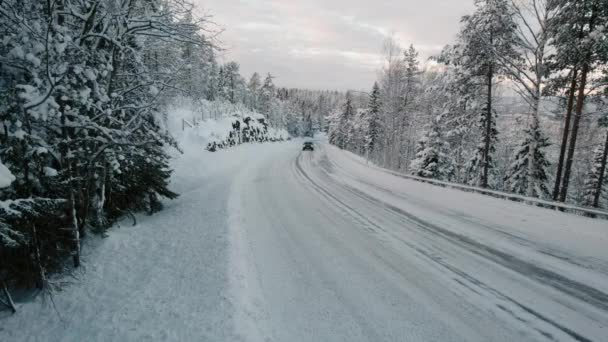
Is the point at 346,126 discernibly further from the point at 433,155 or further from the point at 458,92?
the point at 458,92

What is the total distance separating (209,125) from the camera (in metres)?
31.0

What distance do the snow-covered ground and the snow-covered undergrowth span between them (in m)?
12.7

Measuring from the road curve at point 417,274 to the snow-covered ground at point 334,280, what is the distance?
0.08ft

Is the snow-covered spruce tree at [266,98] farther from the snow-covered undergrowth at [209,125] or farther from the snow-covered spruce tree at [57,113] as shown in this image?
the snow-covered spruce tree at [57,113]

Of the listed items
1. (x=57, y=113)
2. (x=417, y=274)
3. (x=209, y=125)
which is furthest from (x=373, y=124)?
(x=57, y=113)

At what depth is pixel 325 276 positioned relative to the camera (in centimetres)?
526

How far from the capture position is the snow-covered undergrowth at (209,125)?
2589cm

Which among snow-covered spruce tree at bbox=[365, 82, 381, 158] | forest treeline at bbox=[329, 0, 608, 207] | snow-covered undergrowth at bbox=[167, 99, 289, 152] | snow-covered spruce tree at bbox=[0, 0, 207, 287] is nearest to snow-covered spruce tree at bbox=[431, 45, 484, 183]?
forest treeline at bbox=[329, 0, 608, 207]

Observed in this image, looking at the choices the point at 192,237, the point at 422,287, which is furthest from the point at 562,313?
the point at 192,237

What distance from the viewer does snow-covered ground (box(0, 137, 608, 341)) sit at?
3.90 metres

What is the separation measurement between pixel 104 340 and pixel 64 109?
3.89m

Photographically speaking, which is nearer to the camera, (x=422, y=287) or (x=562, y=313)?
(x=562, y=313)

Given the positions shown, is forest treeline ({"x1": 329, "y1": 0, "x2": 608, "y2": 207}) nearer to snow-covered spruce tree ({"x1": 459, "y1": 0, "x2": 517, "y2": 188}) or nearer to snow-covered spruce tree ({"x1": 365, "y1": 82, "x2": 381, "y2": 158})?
snow-covered spruce tree ({"x1": 459, "y1": 0, "x2": 517, "y2": 188})

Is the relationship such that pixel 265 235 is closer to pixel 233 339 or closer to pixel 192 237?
pixel 192 237
